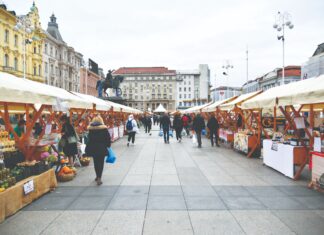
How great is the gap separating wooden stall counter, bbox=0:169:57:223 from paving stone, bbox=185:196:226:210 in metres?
3.00

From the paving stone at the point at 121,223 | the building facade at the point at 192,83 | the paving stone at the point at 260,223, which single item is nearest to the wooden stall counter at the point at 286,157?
the paving stone at the point at 260,223

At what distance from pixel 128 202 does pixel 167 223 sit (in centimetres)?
125

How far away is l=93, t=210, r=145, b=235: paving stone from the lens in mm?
3963

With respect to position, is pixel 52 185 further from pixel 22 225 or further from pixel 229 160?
pixel 229 160

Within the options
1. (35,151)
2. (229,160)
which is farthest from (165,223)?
(229,160)

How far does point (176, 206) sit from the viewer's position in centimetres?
501

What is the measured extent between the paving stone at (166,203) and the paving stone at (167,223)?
242 millimetres

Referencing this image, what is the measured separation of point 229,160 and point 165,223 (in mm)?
6389

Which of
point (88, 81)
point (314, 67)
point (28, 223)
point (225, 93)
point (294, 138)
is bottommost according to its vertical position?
point (28, 223)

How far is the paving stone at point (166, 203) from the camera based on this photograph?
16.2 feet

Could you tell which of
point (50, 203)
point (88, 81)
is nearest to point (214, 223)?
point (50, 203)

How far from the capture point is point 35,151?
21.5ft

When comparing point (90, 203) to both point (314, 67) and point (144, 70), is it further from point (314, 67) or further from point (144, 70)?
point (144, 70)

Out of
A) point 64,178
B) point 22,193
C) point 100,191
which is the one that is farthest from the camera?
point 64,178
